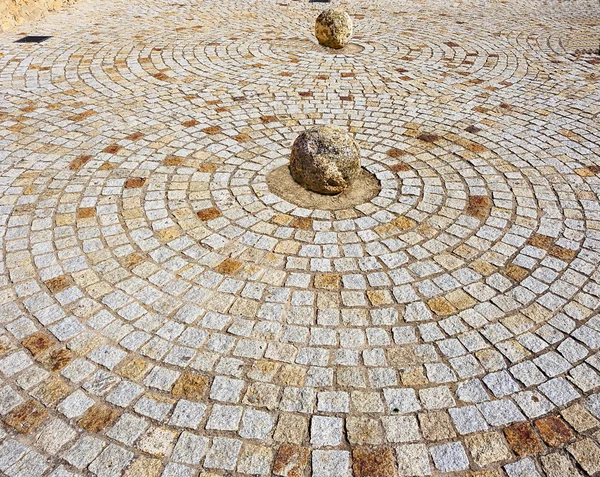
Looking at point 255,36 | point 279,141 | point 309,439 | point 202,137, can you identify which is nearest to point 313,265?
point 309,439

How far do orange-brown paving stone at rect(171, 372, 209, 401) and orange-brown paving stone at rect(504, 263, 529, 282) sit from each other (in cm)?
291

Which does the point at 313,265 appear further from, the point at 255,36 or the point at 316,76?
the point at 255,36

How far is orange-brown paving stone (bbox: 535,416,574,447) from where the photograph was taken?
3.13 metres

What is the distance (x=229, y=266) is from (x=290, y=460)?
2019 millimetres

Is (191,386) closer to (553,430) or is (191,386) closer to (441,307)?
(441,307)

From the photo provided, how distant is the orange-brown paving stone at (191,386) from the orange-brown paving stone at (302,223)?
2.09 metres

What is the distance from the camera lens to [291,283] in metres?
4.38

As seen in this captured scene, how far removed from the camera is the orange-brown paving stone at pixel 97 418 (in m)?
3.20

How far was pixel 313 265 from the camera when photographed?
15.1 ft

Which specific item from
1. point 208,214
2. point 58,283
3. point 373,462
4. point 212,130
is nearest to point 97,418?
point 58,283

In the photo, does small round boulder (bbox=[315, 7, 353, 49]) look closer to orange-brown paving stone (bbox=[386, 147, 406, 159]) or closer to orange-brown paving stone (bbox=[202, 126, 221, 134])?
orange-brown paving stone (bbox=[202, 126, 221, 134])

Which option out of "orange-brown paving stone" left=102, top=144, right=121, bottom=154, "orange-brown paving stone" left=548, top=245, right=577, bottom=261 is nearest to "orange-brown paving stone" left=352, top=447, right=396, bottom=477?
"orange-brown paving stone" left=548, top=245, right=577, bottom=261

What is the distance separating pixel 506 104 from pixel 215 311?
6453mm

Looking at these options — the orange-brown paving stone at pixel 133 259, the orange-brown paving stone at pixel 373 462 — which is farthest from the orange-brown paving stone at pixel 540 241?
the orange-brown paving stone at pixel 133 259
